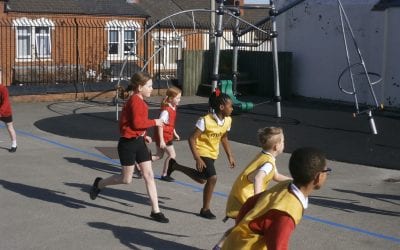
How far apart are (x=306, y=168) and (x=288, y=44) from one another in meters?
19.7

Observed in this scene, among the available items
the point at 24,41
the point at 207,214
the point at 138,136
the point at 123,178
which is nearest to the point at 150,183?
the point at 123,178

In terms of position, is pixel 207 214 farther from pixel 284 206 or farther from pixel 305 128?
pixel 305 128

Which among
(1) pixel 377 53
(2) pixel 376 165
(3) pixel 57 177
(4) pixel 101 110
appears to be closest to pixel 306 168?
(3) pixel 57 177

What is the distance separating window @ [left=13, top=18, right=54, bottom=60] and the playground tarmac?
14.5 m

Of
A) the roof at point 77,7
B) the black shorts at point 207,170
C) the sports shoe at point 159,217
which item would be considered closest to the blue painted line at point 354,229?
the black shorts at point 207,170

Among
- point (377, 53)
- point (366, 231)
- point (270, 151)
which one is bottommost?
point (366, 231)

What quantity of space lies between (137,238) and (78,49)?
2028 centimetres

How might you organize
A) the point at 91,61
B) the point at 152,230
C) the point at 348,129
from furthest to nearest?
the point at 91,61 < the point at 348,129 < the point at 152,230

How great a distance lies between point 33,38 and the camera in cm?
3011

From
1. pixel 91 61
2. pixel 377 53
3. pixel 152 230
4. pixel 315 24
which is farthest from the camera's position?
pixel 91 61

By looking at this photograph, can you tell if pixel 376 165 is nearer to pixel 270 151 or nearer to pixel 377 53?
pixel 270 151

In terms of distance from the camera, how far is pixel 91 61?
29.8m

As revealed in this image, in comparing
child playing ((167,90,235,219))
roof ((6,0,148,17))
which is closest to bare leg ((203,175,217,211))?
child playing ((167,90,235,219))

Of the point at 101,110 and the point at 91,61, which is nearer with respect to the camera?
the point at 101,110
